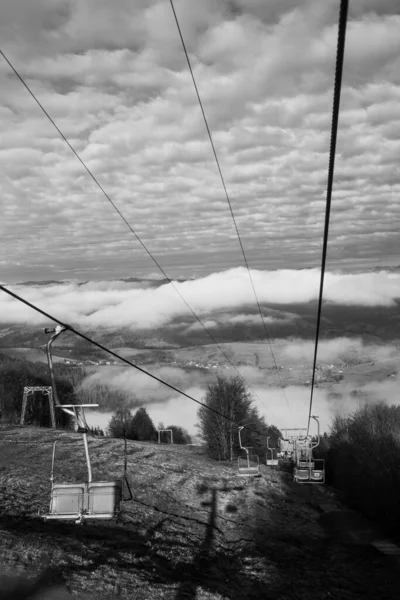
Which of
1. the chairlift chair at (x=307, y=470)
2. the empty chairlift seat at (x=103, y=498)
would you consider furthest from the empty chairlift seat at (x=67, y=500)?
the chairlift chair at (x=307, y=470)

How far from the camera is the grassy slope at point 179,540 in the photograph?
26.6 meters

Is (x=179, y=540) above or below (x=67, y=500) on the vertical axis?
below

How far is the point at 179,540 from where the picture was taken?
37062mm

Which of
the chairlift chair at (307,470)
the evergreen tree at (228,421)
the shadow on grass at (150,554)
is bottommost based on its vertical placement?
the shadow on grass at (150,554)

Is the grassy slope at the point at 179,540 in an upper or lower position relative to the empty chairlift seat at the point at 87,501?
lower

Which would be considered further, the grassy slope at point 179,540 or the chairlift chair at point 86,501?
the grassy slope at point 179,540

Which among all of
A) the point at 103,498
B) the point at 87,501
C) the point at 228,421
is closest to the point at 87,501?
the point at 87,501

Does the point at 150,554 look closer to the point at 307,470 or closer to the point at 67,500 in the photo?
the point at 67,500

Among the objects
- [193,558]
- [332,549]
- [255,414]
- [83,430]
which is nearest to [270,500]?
[332,549]

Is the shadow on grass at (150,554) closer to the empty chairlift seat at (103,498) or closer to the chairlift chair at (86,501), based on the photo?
the chairlift chair at (86,501)

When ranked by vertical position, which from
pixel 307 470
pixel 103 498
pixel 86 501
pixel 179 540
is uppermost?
pixel 103 498

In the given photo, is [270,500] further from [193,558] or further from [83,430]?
[83,430]

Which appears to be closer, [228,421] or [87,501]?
Result: [87,501]

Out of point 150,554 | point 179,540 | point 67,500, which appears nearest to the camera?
point 67,500
